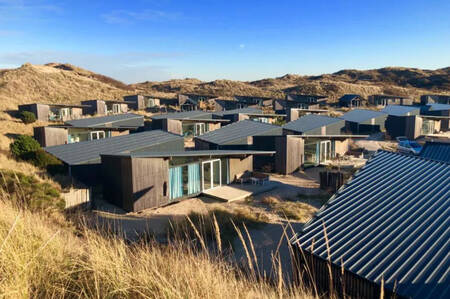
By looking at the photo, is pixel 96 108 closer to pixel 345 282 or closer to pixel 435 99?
pixel 345 282

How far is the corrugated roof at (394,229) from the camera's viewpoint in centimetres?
Result: 528

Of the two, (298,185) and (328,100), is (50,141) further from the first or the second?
(328,100)

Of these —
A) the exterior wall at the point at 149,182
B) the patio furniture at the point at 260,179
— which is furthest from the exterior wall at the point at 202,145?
the exterior wall at the point at 149,182

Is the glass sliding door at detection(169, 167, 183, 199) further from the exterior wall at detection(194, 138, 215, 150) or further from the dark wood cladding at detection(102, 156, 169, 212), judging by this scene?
the exterior wall at detection(194, 138, 215, 150)

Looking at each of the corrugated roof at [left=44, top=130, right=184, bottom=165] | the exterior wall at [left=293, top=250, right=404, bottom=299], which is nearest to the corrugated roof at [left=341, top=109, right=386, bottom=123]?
the corrugated roof at [left=44, top=130, right=184, bottom=165]

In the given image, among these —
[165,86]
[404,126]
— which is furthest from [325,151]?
[165,86]

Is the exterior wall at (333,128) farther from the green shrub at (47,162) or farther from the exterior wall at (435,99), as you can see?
the exterior wall at (435,99)

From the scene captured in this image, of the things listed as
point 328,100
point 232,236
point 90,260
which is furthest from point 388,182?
point 328,100

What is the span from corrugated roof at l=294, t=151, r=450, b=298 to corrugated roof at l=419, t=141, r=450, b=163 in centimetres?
508

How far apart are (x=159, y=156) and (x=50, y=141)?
14508 millimetres

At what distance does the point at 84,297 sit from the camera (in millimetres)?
2908

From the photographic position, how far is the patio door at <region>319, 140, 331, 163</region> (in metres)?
23.2

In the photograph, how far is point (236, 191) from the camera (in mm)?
16656

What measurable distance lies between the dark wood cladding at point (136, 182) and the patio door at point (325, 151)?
41.8 ft
